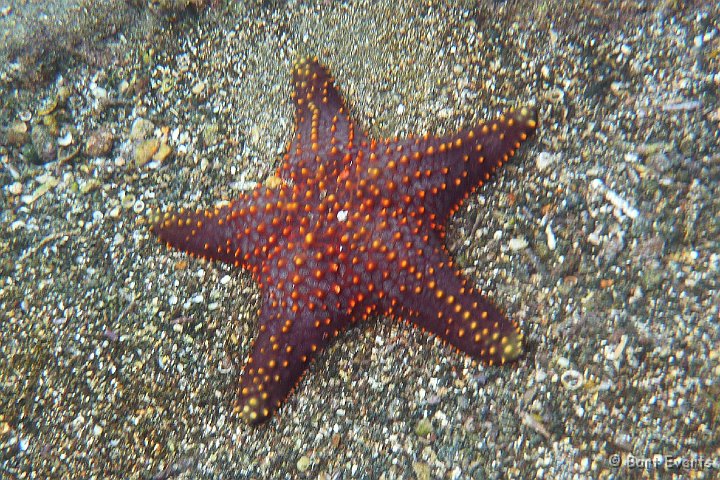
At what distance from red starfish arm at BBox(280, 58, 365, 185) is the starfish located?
1 centimetres

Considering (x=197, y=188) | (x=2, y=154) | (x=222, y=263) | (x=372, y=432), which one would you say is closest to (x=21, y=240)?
(x=2, y=154)

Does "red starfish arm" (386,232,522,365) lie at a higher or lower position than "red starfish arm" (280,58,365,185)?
lower

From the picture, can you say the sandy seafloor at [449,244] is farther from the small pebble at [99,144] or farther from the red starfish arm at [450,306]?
the red starfish arm at [450,306]

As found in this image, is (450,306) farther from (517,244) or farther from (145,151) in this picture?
(145,151)

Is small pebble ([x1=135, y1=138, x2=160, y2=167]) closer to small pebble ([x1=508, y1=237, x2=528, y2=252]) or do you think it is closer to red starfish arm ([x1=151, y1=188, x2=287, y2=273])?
red starfish arm ([x1=151, y1=188, x2=287, y2=273])

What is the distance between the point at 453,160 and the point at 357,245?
108 cm

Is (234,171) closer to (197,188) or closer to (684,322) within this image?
(197,188)

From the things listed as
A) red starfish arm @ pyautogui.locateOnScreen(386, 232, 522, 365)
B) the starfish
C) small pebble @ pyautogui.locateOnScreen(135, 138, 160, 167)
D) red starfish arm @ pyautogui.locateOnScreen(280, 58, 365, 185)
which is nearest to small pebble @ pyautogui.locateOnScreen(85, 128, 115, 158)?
small pebble @ pyautogui.locateOnScreen(135, 138, 160, 167)

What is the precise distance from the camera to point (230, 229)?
13.1 ft

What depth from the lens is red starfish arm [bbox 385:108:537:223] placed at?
3789mm

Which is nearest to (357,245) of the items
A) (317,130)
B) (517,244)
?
(317,130)

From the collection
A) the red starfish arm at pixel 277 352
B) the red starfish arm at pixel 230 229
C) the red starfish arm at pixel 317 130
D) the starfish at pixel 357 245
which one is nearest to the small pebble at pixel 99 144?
the red starfish arm at pixel 230 229

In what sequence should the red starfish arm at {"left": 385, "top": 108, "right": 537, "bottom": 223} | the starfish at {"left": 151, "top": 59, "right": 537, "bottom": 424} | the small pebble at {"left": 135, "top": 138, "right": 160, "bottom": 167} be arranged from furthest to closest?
the small pebble at {"left": 135, "top": 138, "right": 160, "bottom": 167}, the red starfish arm at {"left": 385, "top": 108, "right": 537, "bottom": 223}, the starfish at {"left": 151, "top": 59, "right": 537, "bottom": 424}

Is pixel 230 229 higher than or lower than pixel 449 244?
lower
